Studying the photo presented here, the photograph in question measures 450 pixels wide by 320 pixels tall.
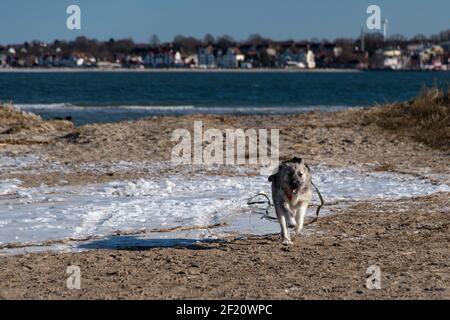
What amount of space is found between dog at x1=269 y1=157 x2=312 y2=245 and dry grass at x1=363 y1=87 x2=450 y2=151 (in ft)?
31.6

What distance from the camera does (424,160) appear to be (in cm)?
1762

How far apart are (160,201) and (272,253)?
402 centimetres

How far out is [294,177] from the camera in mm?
10000

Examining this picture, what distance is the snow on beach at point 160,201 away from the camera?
36.9 feet

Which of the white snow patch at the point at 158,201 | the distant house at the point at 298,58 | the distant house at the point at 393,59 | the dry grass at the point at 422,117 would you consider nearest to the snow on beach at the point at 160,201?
the white snow patch at the point at 158,201

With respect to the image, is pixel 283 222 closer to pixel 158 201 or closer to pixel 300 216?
pixel 300 216

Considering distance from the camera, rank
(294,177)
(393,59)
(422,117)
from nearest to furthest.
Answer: (294,177) → (422,117) → (393,59)

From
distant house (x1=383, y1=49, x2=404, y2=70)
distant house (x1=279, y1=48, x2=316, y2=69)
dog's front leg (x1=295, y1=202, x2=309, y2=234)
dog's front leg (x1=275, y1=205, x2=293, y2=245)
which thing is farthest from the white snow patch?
distant house (x1=279, y1=48, x2=316, y2=69)

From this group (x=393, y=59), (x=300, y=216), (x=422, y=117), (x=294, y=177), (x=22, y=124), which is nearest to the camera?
(x=294, y=177)

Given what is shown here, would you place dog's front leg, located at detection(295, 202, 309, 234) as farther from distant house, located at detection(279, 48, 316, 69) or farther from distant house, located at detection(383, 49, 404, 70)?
distant house, located at detection(279, 48, 316, 69)

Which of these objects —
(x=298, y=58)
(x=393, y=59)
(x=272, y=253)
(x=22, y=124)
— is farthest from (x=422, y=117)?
(x=298, y=58)

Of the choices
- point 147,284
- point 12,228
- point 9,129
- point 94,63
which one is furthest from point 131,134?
point 94,63

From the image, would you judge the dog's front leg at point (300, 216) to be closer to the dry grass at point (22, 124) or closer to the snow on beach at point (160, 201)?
the snow on beach at point (160, 201)
